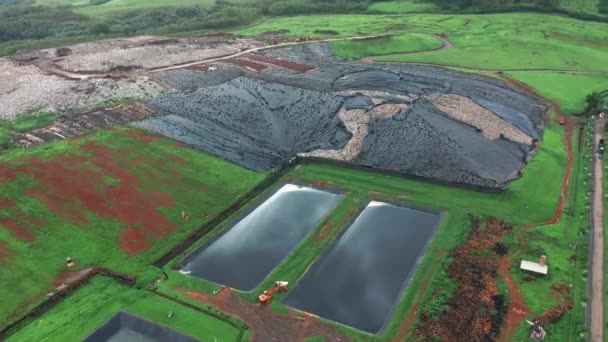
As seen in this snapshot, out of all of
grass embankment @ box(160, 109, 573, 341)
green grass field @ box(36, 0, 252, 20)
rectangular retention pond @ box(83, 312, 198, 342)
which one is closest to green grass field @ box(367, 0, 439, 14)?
green grass field @ box(36, 0, 252, 20)

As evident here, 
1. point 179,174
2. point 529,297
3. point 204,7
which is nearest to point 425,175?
point 529,297

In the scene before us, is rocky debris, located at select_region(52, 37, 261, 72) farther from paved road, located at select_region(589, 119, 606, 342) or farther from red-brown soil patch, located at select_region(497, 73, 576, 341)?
paved road, located at select_region(589, 119, 606, 342)

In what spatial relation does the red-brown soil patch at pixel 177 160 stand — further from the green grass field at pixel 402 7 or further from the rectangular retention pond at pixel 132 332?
the green grass field at pixel 402 7

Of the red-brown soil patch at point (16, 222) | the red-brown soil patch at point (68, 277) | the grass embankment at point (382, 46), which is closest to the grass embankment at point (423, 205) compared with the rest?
the red-brown soil patch at point (68, 277)

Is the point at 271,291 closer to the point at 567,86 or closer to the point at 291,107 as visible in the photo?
the point at 291,107

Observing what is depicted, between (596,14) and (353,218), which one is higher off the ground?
(596,14)

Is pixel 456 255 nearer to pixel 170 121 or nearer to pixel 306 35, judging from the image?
pixel 170 121
